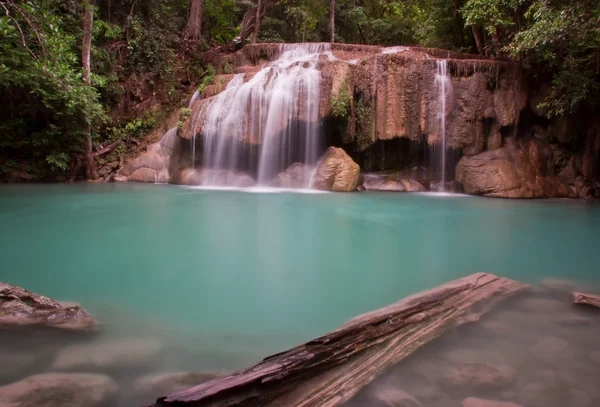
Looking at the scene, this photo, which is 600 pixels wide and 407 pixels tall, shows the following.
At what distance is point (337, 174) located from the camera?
11430 mm

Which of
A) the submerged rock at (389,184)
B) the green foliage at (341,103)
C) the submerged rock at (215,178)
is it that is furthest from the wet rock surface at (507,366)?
the submerged rock at (215,178)

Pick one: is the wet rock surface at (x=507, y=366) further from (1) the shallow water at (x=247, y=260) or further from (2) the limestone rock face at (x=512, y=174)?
(2) the limestone rock face at (x=512, y=174)

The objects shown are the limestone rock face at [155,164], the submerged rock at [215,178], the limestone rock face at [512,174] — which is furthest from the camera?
the limestone rock face at [155,164]

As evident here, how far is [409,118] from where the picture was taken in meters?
11.8

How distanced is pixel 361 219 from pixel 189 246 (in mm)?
3264

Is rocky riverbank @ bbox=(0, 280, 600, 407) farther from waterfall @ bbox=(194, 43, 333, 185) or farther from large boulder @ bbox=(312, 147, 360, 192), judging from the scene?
waterfall @ bbox=(194, 43, 333, 185)

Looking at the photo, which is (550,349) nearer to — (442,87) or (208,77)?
(442,87)

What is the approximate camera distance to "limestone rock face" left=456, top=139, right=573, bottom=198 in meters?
10.8

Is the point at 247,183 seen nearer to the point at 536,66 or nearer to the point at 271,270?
the point at 271,270

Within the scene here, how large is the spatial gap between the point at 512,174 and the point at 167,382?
37.5 ft

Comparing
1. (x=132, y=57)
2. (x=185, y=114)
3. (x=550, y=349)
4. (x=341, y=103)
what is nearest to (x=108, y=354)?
(x=550, y=349)

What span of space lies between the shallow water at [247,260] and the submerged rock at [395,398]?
0.72 m

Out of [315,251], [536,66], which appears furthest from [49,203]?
[536,66]

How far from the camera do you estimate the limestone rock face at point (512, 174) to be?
35.5 ft
